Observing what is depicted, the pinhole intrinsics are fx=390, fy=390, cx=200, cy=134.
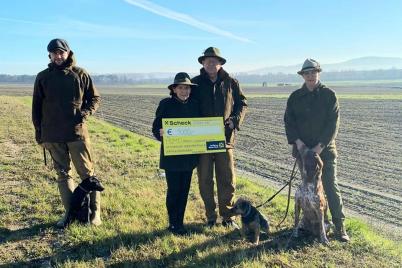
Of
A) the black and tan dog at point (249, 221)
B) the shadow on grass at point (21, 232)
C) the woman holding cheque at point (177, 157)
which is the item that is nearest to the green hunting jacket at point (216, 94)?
the woman holding cheque at point (177, 157)

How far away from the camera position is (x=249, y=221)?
5652 millimetres

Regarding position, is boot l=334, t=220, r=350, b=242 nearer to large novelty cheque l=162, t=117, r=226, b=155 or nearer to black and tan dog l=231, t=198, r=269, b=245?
black and tan dog l=231, t=198, r=269, b=245

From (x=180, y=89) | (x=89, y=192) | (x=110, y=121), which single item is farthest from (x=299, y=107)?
(x=110, y=121)

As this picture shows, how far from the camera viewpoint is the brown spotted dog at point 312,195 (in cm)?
546

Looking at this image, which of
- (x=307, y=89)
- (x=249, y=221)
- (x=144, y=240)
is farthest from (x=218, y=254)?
(x=307, y=89)

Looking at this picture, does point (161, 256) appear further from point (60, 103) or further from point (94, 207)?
point (60, 103)

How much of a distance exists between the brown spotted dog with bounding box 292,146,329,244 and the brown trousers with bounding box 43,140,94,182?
128 inches

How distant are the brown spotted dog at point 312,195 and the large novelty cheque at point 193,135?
1.24 metres

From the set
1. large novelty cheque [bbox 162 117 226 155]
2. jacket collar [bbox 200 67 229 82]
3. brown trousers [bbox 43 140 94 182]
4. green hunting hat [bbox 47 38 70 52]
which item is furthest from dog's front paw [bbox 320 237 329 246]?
green hunting hat [bbox 47 38 70 52]

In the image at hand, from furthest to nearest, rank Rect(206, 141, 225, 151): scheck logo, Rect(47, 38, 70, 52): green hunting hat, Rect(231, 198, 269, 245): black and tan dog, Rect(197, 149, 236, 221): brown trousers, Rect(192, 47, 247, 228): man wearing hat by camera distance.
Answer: Rect(197, 149, 236, 221): brown trousers
Rect(206, 141, 225, 151): scheck logo
Rect(192, 47, 247, 228): man wearing hat
Rect(231, 198, 269, 245): black and tan dog
Rect(47, 38, 70, 52): green hunting hat

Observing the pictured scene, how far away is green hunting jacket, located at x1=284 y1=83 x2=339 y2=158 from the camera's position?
18.4 ft

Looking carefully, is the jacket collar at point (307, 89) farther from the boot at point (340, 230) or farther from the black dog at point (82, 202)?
the black dog at point (82, 202)

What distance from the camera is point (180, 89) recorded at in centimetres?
554

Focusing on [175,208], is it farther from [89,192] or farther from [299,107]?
[299,107]
